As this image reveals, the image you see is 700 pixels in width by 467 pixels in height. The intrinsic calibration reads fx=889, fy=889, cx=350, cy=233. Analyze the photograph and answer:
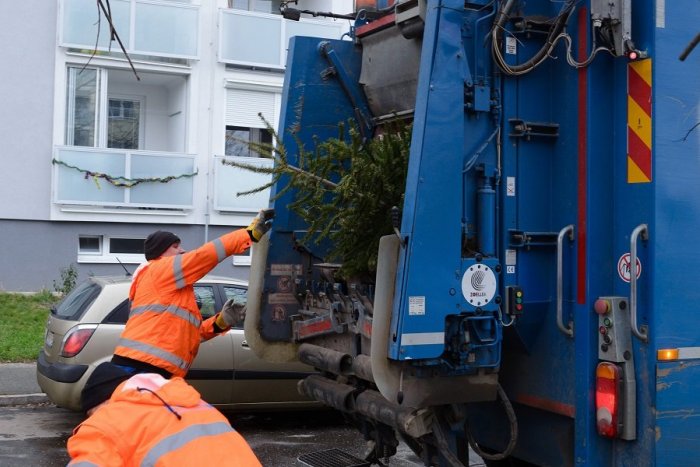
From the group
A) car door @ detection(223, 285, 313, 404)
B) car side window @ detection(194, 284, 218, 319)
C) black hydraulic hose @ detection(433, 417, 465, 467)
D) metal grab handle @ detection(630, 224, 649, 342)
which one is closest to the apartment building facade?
car side window @ detection(194, 284, 218, 319)

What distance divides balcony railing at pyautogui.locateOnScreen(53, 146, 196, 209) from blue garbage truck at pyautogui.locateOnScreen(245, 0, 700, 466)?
41.7 ft

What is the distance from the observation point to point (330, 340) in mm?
4641

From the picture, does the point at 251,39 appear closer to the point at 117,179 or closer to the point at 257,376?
the point at 117,179

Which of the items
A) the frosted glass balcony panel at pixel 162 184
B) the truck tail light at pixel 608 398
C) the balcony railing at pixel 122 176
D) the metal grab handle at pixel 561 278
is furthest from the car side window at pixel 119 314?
the frosted glass balcony panel at pixel 162 184

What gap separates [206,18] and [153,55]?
1.35 metres

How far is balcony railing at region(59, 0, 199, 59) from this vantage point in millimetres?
15867

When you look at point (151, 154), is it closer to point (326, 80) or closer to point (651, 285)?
point (326, 80)

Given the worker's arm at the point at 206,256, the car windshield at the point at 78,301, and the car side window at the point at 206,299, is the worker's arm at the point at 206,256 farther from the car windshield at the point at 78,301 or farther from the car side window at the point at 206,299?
the car windshield at the point at 78,301

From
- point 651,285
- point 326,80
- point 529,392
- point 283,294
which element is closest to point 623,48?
point 651,285

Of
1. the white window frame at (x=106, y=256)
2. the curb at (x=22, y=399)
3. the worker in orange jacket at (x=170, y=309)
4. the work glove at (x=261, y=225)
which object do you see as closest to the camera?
the work glove at (x=261, y=225)

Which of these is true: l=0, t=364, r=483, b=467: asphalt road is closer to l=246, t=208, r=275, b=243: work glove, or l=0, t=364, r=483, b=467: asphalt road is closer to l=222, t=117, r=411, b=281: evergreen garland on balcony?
l=246, t=208, r=275, b=243: work glove

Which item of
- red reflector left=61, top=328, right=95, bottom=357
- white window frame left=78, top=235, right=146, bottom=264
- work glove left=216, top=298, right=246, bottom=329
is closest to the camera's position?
work glove left=216, top=298, right=246, bottom=329

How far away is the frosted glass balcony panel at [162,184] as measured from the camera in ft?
53.5

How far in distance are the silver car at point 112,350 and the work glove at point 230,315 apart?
2.05 metres
